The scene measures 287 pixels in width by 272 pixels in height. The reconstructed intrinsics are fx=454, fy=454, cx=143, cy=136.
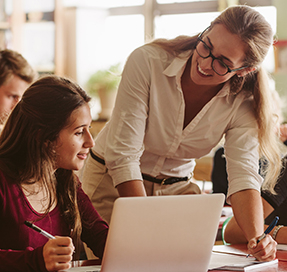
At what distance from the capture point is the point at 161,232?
956 millimetres

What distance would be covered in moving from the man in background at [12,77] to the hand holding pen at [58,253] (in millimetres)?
1390

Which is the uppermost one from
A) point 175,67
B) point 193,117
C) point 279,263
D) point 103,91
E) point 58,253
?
point 175,67

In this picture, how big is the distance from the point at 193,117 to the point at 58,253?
32.1 inches

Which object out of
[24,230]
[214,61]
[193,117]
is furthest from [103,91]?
[24,230]

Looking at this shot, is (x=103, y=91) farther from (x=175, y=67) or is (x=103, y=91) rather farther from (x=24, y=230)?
(x=24, y=230)

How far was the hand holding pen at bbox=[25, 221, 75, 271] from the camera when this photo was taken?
3.17 ft

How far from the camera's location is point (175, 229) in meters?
0.96

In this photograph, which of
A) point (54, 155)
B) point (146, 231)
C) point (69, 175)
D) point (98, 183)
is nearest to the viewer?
point (146, 231)

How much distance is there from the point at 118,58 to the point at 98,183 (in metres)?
3.39

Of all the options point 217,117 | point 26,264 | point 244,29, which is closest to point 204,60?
point 244,29

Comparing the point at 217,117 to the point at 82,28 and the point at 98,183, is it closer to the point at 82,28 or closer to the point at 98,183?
the point at 98,183

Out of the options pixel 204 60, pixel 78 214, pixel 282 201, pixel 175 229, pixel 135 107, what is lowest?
pixel 282 201

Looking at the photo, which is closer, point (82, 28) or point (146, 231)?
→ point (146, 231)

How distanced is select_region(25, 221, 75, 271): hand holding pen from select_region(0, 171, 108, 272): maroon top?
0.11ft
